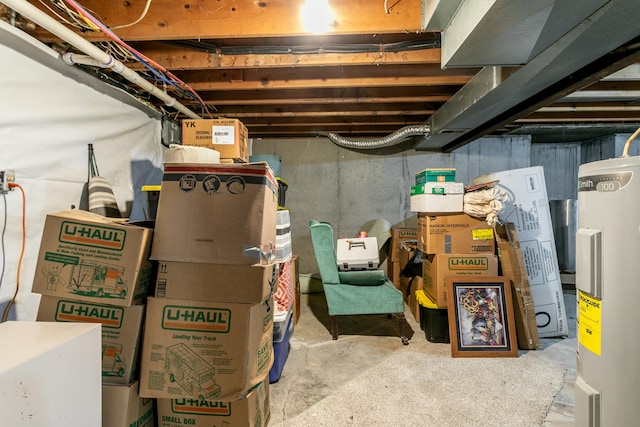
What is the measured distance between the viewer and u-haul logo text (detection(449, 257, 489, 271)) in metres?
2.83

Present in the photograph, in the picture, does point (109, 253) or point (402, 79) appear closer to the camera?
point (109, 253)

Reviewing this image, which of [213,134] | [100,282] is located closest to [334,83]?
[213,134]

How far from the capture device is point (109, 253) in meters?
1.38

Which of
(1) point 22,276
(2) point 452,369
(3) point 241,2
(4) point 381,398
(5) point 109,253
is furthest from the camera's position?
(2) point 452,369

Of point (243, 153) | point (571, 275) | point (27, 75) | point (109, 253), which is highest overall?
point (27, 75)

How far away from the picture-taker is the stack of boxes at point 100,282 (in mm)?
1374

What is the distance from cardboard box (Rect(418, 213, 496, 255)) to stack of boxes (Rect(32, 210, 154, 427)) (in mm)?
2386

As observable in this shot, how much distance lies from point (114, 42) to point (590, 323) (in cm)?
290

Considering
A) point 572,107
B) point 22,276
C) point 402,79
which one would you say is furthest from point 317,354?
point 572,107

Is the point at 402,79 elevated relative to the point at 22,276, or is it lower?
elevated

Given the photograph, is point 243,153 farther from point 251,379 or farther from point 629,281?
point 629,281

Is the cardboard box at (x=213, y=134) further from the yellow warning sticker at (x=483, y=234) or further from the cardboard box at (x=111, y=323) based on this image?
the yellow warning sticker at (x=483, y=234)

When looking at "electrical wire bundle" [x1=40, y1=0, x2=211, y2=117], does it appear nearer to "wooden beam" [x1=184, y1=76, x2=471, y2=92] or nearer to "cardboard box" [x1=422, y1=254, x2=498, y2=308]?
"wooden beam" [x1=184, y1=76, x2=471, y2=92]

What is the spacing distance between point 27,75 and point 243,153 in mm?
1568
